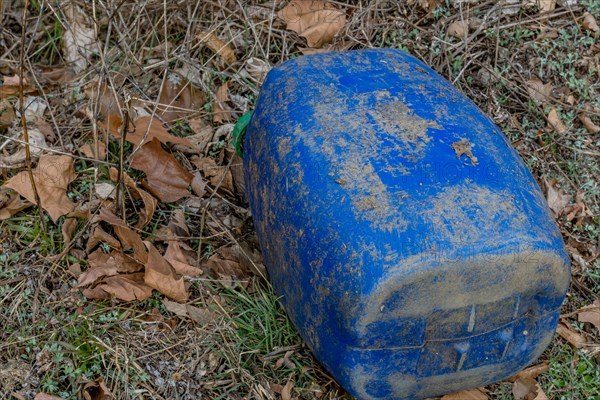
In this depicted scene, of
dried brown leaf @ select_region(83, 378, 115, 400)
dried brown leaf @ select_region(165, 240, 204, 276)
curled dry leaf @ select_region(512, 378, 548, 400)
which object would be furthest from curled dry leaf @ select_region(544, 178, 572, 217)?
dried brown leaf @ select_region(83, 378, 115, 400)

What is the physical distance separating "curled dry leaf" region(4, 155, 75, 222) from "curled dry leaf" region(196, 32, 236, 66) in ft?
2.67

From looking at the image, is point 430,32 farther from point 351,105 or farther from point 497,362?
point 497,362

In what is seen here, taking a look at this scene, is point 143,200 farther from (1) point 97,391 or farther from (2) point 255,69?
(2) point 255,69

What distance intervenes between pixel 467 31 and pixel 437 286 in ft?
5.54

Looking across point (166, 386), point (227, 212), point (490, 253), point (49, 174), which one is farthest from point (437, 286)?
point (49, 174)

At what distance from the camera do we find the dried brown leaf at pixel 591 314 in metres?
2.59

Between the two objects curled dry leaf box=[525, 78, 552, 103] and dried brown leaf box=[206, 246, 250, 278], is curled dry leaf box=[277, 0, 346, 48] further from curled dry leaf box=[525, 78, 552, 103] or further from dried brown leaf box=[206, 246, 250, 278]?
dried brown leaf box=[206, 246, 250, 278]

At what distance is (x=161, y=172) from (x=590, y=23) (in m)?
1.95

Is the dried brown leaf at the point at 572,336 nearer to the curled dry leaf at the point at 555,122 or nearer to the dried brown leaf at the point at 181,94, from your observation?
the curled dry leaf at the point at 555,122

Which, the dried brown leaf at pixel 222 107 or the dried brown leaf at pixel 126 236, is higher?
the dried brown leaf at pixel 222 107

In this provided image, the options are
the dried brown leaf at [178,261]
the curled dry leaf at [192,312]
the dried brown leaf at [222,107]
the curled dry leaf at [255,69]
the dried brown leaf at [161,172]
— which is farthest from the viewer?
the curled dry leaf at [255,69]

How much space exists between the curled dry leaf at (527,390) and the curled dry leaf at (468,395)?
12 centimetres

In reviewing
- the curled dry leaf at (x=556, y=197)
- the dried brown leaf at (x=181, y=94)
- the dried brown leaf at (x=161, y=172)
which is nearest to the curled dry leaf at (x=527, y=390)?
the curled dry leaf at (x=556, y=197)

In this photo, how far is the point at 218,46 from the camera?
3275 millimetres
